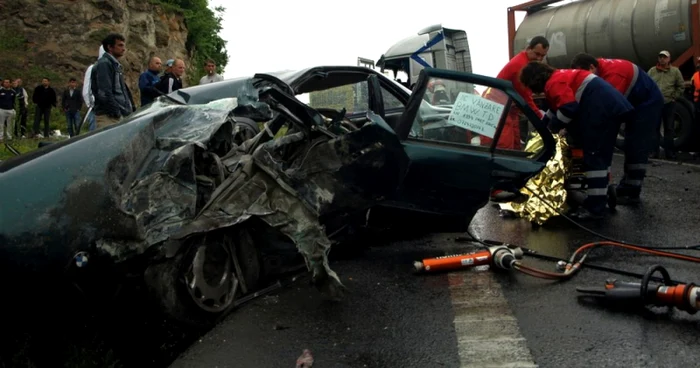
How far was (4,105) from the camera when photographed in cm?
1457

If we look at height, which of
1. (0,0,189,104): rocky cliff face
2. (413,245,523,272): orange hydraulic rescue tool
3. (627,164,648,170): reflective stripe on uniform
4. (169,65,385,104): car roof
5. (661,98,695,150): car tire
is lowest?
(661,98,695,150): car tire

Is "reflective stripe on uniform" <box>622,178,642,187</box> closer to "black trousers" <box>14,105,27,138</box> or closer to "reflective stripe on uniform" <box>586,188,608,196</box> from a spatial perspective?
"reflective stripe on uniform" <box>586,188,608,196</box>

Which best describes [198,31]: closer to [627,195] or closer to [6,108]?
[6,108]

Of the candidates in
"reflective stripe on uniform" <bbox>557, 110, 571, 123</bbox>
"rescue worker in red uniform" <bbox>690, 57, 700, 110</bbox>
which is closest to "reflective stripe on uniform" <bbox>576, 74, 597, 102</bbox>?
"reflective stripe on uniform" <bbox>557, 110, 571, 123</bbox>

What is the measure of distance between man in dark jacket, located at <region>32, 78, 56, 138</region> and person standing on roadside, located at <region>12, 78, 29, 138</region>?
0.85ft

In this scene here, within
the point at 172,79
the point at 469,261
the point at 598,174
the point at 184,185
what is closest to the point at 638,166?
the point at 598,174

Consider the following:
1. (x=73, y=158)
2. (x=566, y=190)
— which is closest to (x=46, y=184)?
(x=73, y=158)

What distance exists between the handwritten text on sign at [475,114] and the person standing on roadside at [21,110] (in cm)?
1379

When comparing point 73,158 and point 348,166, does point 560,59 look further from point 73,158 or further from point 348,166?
point 73,158

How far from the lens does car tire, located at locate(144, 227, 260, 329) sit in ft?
11.0

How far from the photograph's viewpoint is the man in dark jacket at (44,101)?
1593 cm

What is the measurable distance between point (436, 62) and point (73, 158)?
1485cm

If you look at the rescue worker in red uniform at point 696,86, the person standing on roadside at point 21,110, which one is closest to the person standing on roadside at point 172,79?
the rescue worker in red uniform at point 696,86

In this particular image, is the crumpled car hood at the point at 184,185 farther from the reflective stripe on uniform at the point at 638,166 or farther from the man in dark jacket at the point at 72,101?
the man in dark jacket at the point at 72,101
